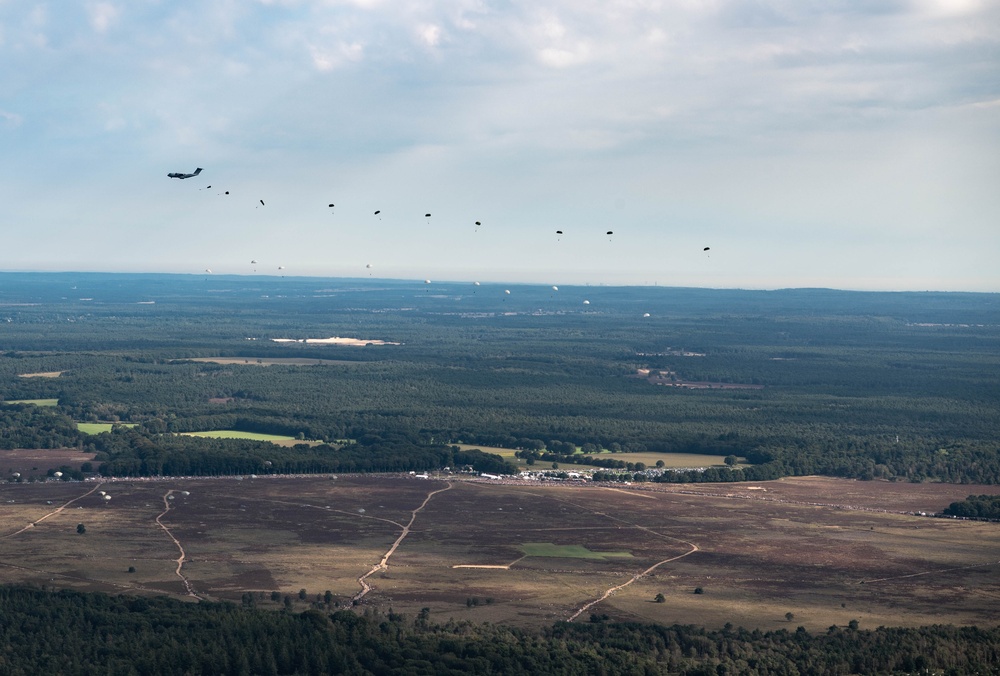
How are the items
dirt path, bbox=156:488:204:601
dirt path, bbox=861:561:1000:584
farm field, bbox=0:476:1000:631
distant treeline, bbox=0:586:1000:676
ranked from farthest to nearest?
dirt path, bbox=861:561:1000:584 → dirt path, bbox=156:488:204:601 → farm field, bbox=0:476:1000:631 → distant treeline, bbox=0:586:1000:676

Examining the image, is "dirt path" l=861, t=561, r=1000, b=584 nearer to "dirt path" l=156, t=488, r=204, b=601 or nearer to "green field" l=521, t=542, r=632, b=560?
"green field" l=521, t=542, r=632, b=560

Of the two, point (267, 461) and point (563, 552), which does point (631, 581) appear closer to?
point (563, 552)

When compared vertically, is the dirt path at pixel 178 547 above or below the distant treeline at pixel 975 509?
below

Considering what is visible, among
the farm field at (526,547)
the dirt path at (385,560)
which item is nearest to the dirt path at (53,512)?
the farm field at (526,547)

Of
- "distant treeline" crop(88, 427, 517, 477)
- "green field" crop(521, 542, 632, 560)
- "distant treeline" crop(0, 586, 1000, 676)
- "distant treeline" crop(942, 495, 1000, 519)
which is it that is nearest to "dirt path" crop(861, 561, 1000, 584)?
"distant treeline" crop(0, 586, 1000, 676)

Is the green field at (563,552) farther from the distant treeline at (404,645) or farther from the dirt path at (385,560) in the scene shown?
the distant treeline at (404,645)

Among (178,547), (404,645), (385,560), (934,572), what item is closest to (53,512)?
(178,547)
